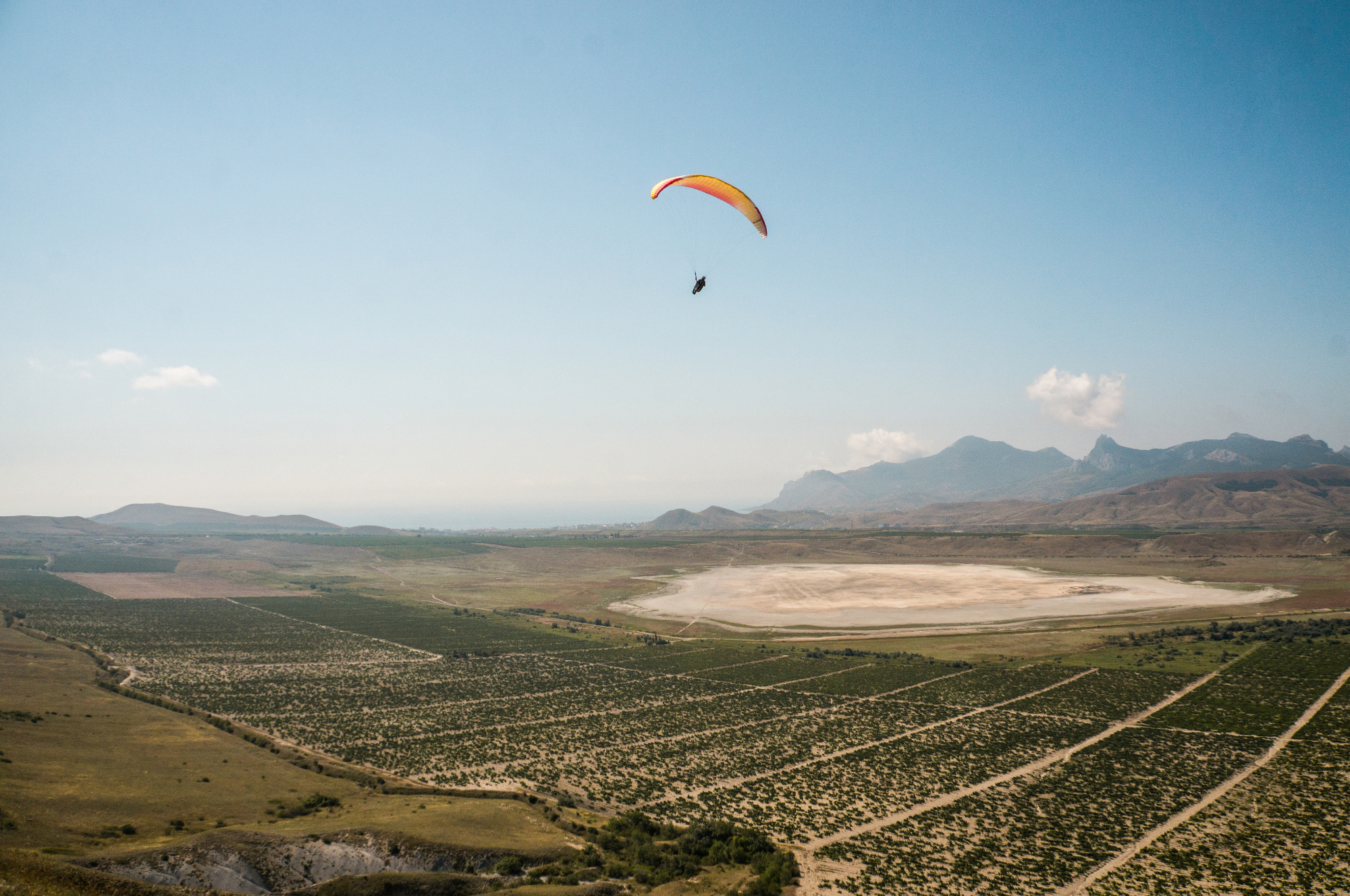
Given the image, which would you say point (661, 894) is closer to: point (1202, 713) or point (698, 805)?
point (698, 805)

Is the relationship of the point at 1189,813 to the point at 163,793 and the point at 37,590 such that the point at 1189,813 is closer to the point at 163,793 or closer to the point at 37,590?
the point at 163,793

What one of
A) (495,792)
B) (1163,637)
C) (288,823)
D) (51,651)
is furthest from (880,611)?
(51,651)

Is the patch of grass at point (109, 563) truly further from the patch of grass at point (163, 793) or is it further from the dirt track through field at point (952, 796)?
the dirt track through field at point (952, 796)

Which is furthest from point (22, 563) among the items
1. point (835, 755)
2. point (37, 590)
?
point (835, 755)

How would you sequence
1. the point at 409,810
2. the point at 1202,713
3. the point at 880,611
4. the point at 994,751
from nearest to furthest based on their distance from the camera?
the point at 409,810
the point at 994,751
the point at 1202,713
the point at 880,611

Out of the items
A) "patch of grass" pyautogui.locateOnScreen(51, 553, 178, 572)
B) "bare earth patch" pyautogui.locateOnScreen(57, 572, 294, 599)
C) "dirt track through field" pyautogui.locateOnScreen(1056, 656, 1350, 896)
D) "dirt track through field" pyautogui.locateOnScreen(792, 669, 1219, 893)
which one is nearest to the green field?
"dirt track through field" pyautogui.locateOnScreen(792, 669, 1219, 893)

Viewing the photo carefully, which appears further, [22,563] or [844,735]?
[22,563]

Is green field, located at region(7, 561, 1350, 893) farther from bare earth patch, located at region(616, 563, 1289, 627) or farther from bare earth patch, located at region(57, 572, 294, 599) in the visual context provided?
bare earth patch, located at region(57, 572, 294, 599)
